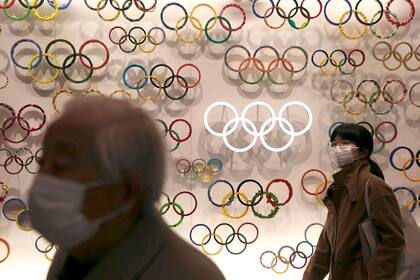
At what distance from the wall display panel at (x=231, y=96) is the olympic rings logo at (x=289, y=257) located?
0.5 inches

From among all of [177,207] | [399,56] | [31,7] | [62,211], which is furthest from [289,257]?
[62,211]

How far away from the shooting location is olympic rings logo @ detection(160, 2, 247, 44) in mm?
4824

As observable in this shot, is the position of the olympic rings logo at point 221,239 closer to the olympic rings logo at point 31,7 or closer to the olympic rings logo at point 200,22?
the olympic rings logo at point 200,22

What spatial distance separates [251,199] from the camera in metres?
5.04

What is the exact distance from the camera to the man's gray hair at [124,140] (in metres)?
1.23

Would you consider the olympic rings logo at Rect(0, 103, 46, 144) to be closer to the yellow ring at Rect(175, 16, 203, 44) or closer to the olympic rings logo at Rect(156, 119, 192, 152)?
the olympic rings logo at Rect(156, 119, 192, 152)

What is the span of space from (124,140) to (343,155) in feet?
8.38

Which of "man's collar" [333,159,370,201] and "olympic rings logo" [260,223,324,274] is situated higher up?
"man's collar" [333,159,370,201]

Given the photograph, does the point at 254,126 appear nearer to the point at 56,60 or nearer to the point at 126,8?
the point at 126,8

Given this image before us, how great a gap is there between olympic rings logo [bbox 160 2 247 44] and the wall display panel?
0.02 metres

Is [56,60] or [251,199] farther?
[251,199]

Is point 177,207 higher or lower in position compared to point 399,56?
lower

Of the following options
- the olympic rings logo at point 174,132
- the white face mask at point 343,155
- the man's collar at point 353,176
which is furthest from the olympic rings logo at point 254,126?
the man's collar at point 353,176

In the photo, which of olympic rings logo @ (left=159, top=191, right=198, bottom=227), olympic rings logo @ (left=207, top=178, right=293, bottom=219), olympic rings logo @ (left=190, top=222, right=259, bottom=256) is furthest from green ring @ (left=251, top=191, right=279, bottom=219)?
olympic rings logo @ (left=159, top=191, right=198, bottom=227)
